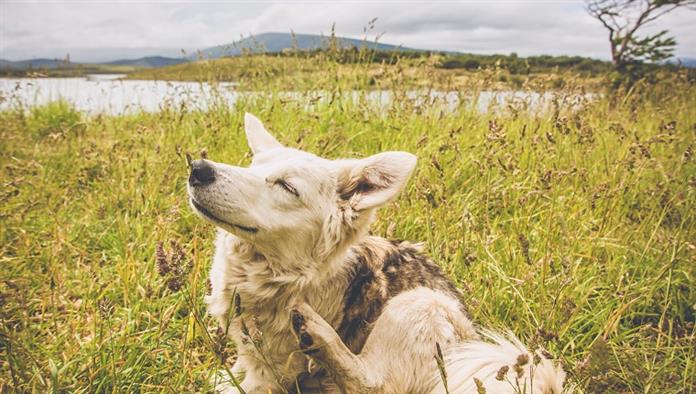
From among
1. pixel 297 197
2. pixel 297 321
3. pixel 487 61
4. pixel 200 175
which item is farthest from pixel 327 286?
pixel 487 61

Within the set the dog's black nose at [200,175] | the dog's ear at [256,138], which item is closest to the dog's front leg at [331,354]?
the dog's black nose at [200,175]

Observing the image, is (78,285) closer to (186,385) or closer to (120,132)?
(186,385)

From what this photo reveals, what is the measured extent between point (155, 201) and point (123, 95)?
11.2ft

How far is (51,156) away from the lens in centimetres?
401

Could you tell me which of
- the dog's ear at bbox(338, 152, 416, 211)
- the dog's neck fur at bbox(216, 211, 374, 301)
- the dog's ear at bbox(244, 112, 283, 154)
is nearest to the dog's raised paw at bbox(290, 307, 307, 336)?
the dog's neck fur at bbox(216, 211, 374, 301)

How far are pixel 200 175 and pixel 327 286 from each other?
870 millimetres

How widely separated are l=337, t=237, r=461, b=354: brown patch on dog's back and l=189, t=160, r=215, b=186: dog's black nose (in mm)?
915

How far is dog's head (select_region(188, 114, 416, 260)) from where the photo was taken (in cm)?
188

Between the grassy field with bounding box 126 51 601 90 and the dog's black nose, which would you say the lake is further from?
the dog's black nose

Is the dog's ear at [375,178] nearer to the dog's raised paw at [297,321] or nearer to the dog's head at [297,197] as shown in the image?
the dog's head at [297,197]

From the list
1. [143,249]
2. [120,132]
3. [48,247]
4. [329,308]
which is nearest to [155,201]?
[143,249]

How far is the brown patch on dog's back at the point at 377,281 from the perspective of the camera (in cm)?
215

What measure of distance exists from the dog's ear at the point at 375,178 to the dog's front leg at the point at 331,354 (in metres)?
0.59

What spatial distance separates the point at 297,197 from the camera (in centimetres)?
211
